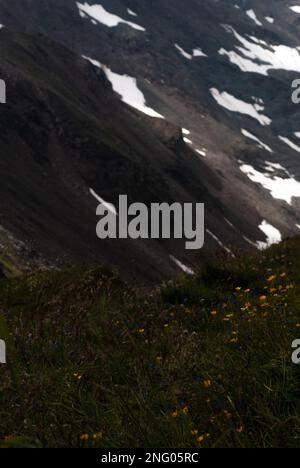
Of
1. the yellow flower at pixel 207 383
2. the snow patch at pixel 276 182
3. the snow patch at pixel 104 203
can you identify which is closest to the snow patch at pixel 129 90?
the snow patch at pixel 276 182

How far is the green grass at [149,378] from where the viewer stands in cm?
377

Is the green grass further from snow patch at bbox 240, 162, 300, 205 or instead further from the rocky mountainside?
snow patch at bbox 240, 162, 300, 205

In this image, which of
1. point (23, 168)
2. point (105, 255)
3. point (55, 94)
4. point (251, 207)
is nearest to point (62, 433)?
point (105, 255)

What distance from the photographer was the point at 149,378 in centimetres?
491

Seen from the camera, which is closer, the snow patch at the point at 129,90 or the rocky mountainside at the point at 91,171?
the rocky mountainside at the point at 91,171

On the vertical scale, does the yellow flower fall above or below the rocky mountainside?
above

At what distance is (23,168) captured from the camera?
83.6 metres

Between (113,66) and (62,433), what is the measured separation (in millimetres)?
199230

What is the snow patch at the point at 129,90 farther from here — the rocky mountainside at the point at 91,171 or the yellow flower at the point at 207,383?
the yellow flower at the point at 207,383

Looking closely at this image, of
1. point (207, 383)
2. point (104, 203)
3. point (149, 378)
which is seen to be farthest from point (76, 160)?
point (207, 383)

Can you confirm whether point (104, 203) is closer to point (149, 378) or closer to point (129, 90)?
A: point (149, 378)

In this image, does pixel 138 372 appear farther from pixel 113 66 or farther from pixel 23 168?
pixel 113 66

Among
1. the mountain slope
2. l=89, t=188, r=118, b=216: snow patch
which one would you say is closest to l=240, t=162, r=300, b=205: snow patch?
the mountain slope

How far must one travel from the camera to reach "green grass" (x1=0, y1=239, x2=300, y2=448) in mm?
3768
